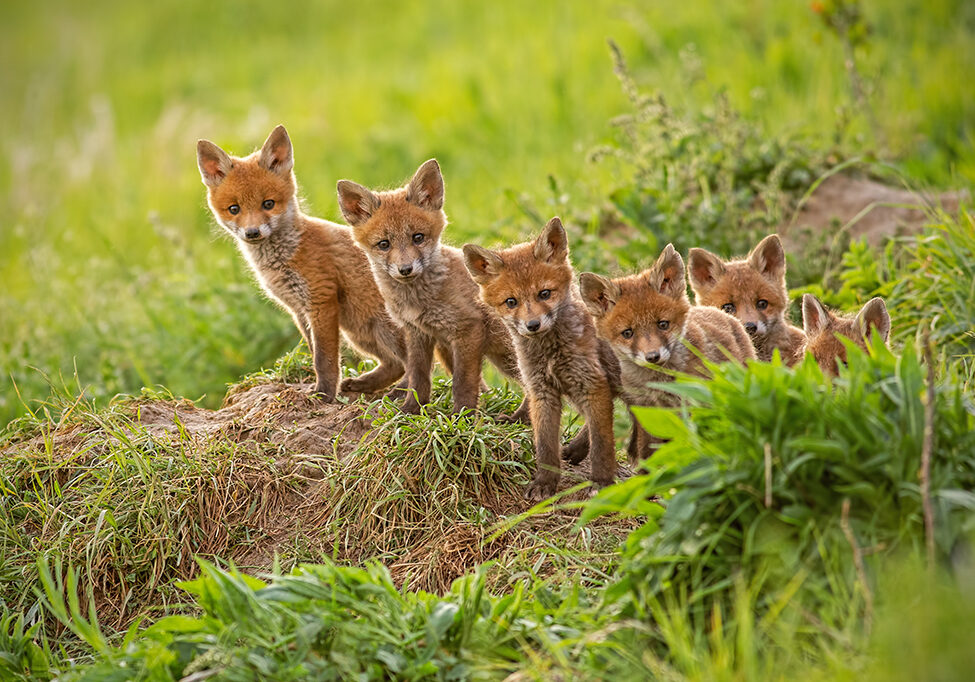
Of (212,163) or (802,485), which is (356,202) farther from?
(802,485)

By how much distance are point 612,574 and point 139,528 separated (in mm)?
2065

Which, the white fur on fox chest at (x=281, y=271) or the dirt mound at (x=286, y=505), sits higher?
the white fur on fox chest at (x=281, y=271)

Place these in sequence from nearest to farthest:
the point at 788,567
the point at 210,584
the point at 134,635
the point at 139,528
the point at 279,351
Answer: the point at 788,567 → the point at 210,584 → the point at 134,635 → the point at 139,528 → the point at 279,351

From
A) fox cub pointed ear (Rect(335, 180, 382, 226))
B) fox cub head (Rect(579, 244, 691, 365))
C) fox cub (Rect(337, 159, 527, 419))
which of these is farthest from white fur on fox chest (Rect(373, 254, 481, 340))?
fox cub head (Rect(579, 244, 691, 365))

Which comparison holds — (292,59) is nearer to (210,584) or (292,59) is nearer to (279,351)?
(279,351)

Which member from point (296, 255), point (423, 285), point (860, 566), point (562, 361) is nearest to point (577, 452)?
→ point (562, 361)

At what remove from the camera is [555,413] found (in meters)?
4.59

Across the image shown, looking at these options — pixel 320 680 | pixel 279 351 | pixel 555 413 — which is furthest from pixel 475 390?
pixel 279 351

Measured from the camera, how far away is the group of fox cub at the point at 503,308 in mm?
4438

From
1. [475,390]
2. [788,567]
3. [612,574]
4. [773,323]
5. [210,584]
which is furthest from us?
[773,323]

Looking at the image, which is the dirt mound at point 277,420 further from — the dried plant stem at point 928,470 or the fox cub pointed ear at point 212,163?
the dried plant stem at point 928,470

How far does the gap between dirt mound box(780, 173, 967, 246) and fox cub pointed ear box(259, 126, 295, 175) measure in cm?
348

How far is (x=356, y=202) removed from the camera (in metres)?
5.19

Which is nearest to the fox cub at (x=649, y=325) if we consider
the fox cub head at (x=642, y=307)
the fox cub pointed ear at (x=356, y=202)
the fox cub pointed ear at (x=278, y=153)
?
the fox cub head at (x=642, y=307)
